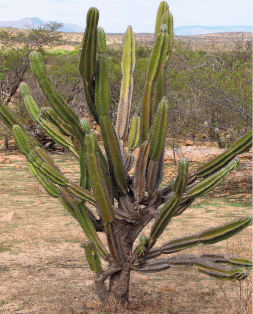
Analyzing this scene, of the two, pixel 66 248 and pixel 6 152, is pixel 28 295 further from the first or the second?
pixel 6 152

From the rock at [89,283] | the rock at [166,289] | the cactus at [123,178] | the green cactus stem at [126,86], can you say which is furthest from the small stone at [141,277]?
the green cactus stem at [126,86]

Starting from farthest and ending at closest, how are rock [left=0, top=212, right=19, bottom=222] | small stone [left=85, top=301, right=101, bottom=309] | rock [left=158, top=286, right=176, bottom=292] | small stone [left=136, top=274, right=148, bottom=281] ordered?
rock [left=0, top=212, right=19, bottom=222], small stone [left=136, top=274, right=148, bottom=281], rock [left=158, top=286, right=176, bottom=292], small stone [left=85, top=301, right=101, bottom=309]

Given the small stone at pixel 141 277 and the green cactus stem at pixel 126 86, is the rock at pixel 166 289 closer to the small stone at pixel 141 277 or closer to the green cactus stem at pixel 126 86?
the small stone at pixel 141 277

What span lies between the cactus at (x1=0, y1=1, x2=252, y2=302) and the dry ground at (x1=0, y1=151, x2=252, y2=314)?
1.51ft

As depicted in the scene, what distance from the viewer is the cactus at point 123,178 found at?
3.50 meters

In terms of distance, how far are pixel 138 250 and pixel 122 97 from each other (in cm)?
184

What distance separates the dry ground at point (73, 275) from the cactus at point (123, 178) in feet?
1.51

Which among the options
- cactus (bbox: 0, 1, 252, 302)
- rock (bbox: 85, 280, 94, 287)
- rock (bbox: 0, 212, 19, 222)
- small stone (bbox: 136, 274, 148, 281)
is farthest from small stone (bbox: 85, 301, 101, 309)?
rock (bbox: 0, 212, 19, 222)

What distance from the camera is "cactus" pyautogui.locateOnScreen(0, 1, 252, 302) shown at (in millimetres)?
3500

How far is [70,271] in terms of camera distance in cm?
507

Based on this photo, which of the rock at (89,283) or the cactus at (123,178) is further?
the rock at (89,283)

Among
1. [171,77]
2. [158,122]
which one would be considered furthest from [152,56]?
[171,77]

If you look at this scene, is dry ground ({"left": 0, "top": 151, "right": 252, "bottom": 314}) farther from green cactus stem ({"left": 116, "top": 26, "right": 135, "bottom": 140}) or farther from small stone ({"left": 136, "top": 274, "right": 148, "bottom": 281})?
green cactus stem ({"left": 116, "top": 26, "right": 135, "bottom": 140})

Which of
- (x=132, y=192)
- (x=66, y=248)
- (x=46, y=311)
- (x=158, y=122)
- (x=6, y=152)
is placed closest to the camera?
(x=158, y=122)
